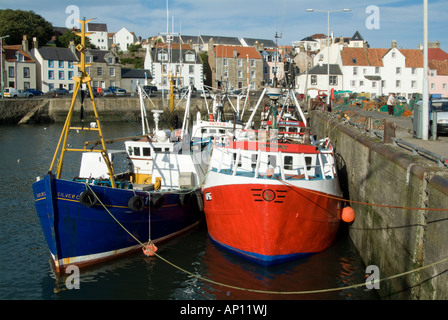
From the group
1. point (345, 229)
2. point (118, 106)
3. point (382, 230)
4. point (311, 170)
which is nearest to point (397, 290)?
point (382, 230)

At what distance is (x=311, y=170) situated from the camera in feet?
50.8

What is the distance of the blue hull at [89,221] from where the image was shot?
1366 cm

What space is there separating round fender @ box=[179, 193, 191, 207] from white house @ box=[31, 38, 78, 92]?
65.1 metres

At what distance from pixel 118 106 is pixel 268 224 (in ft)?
173

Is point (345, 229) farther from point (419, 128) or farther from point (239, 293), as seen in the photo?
point (239, 293)

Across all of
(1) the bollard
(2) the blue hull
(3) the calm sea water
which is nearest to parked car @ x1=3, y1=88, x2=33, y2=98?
(3) the calm sea water

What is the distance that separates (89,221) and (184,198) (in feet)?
13.0

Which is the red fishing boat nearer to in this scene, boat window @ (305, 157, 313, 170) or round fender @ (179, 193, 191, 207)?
boat window @ (305, 157, 313, 170)

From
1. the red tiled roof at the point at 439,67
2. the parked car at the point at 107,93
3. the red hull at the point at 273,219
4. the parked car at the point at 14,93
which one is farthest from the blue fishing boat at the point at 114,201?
the red tiled roof at the point at 439,67

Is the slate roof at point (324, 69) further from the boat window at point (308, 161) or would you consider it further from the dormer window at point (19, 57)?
the boat window at point (308, 161)

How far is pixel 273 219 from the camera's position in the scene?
45.2ft

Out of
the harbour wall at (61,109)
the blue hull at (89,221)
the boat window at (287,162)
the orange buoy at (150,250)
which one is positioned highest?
the harbour wall at (61,109)

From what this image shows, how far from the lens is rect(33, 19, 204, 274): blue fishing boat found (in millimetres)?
13781

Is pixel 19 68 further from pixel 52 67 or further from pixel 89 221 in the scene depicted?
pixel 89 221
